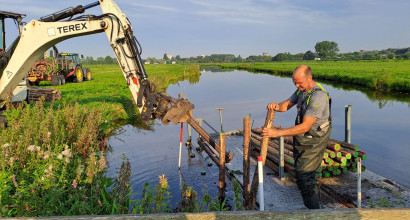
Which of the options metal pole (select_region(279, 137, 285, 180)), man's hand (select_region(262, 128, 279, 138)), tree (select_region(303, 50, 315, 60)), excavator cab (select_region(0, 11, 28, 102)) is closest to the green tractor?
excavator cab (select_region(0, 11, 28, 102))

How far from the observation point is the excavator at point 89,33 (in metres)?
8.82

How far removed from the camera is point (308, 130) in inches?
162

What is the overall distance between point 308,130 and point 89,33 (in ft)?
24.1

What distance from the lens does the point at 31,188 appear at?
15.5 feet

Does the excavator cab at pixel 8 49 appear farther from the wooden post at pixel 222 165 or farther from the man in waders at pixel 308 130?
the man in waders at pixel 308 130

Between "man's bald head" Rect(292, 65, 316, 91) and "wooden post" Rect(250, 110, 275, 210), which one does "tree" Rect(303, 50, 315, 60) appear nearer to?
"wooden post" Rect(250, 110, 275, 210)

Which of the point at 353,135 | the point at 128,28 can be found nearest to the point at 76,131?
the point at 128,28

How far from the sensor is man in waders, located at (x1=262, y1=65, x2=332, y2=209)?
3.96 m

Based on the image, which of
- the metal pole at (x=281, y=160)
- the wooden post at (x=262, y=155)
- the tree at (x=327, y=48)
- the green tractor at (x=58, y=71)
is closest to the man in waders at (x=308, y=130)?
the wooden post at (x=262, y=155)

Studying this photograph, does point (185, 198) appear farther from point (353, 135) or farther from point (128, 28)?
point (353, 135)

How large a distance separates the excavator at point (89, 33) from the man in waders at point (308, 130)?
462cm

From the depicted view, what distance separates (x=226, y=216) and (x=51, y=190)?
3376mm

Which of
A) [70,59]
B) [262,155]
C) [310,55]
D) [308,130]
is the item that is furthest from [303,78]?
[310,55]

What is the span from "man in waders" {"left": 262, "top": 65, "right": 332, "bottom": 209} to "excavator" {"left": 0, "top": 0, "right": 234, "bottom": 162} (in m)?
4.62
